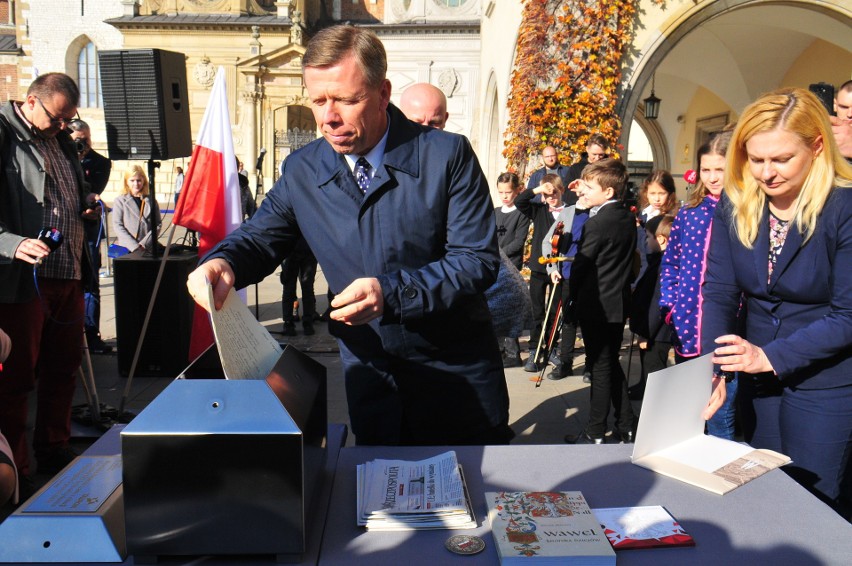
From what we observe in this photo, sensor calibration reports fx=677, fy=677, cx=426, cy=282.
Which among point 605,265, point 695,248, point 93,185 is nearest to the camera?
point 695,248

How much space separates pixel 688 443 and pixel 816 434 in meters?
0.46

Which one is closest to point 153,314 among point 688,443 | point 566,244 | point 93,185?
point 93,185

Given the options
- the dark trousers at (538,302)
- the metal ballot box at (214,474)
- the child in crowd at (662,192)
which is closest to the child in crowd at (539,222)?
the dark trousers at (538,302)

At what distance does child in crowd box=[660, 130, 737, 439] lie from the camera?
3527mm

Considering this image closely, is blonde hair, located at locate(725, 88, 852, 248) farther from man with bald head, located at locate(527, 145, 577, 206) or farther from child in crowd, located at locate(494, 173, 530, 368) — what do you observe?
man with bald head, located at locate(527, 145, 577, 206)

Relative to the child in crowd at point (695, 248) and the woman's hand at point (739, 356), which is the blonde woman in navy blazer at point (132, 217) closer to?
the child in crowd at point (695, 248)

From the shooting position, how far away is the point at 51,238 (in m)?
3.28

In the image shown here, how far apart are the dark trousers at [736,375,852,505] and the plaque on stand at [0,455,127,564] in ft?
6.38

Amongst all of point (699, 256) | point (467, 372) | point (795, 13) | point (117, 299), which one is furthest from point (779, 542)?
point (795, 13)

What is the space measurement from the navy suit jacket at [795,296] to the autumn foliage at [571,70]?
284 inches

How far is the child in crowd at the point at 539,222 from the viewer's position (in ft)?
20.6

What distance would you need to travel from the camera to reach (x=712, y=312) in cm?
236

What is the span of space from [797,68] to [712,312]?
40.5ft

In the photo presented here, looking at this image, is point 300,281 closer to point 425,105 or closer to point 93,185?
point 93,185
